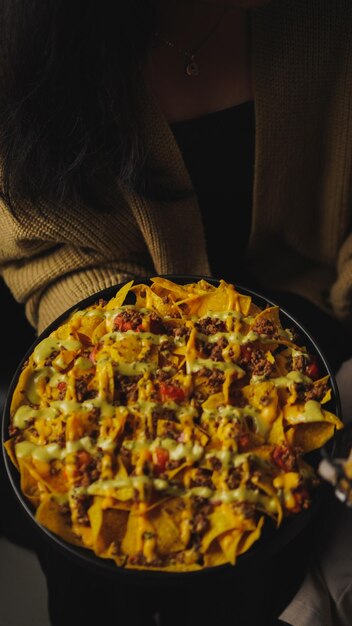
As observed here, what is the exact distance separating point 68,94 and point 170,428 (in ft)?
1.53

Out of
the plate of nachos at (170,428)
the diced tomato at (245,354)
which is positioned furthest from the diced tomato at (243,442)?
the diced tomato at (245,354)

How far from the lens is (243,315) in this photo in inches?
32.8

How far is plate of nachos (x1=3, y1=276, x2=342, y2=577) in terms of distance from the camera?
701mm

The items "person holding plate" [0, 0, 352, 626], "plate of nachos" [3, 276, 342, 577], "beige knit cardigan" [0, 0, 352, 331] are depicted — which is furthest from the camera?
"beige knit cardigan" [0, 0, 352, 331]

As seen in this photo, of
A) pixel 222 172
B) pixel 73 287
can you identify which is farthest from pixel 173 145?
pixel 73 287

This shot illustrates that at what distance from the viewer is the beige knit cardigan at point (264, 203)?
0.97m

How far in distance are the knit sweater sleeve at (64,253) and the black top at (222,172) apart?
145 mm

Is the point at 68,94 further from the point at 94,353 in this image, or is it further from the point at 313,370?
the point at 313,370

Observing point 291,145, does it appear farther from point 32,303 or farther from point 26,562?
point 26,562

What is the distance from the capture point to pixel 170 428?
0.75 metres

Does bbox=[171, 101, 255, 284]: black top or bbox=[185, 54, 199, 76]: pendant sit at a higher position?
bbox=[185, 54, 199, 76]: pendant

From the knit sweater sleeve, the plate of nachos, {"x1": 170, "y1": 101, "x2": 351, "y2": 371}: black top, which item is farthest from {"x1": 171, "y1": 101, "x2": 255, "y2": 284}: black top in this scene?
the plate of nachos

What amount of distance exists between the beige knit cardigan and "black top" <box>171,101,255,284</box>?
0.06 ft

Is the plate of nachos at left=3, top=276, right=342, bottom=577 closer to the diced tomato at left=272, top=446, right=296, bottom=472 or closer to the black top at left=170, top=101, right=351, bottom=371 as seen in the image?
the diced tomato at left=272, top=446, right=296, bottom=472
